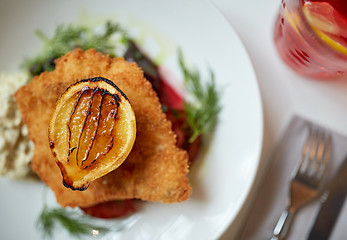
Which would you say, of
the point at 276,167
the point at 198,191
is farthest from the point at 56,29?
the point at 276,167

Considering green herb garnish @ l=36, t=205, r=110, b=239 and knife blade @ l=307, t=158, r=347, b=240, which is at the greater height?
knife blade @ l=307, t=158, r=347, b=240

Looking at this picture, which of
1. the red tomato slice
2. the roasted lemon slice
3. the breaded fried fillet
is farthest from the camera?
the red tomato slice

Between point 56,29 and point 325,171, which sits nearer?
point 325,171

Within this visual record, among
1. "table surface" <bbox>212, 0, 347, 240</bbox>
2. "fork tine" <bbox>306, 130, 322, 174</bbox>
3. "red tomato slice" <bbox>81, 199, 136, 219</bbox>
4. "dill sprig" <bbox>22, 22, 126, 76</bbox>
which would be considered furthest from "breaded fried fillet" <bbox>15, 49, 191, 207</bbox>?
"fork tine" <bbox>306, 130, 322, 174</bbox>

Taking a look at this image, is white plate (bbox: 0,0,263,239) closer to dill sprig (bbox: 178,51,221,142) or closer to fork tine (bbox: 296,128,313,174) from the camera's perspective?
dill sprig (bbox: 178,51,221,142)

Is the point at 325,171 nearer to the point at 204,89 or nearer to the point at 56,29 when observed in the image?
the point at 204,89

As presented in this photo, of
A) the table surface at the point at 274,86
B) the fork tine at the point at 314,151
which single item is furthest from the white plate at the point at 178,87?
the fork tine at the point at 314,151

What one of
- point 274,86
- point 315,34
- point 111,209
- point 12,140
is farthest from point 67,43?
point 315,34
